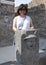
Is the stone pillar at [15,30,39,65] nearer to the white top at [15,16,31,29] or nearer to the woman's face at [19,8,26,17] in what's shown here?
the white top at [15,16,31,29]

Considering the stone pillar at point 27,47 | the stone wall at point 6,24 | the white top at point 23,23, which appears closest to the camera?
the stone pillar at point 27,47

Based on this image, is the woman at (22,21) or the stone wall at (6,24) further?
the stone wall at (6,24)

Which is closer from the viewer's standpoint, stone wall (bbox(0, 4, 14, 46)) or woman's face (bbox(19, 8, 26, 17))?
woman's face (bbox(19, 8, 26, 17))

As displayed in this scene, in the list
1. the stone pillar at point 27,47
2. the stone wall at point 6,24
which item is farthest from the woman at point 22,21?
the stone wall at point 6,24

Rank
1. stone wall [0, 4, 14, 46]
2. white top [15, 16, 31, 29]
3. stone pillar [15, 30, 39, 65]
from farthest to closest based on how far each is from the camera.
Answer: stone wall [0, 4, 14, 46] → white top [15, 16, 31, 29] → stone pillar [15, 30, 39, 65]

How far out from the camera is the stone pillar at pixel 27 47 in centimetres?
311

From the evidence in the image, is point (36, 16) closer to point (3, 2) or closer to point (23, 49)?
point (3, 2)

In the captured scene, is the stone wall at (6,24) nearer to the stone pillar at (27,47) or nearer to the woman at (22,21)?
the woman at (22,21)

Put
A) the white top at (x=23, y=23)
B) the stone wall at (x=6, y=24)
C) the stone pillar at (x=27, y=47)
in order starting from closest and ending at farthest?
the stone pillar at (x=27, y=47), the white top at (x=23, y=23), the stone wall at (x=6, y=24)

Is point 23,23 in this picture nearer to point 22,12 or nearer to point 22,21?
point 22,21

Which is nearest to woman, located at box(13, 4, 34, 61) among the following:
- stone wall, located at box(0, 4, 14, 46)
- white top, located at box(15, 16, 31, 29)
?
white top, located at box(15, 16, 31, 29)

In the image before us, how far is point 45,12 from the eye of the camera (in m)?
8.03

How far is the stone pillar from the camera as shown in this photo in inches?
122

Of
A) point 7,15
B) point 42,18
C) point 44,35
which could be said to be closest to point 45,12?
point 42,18
